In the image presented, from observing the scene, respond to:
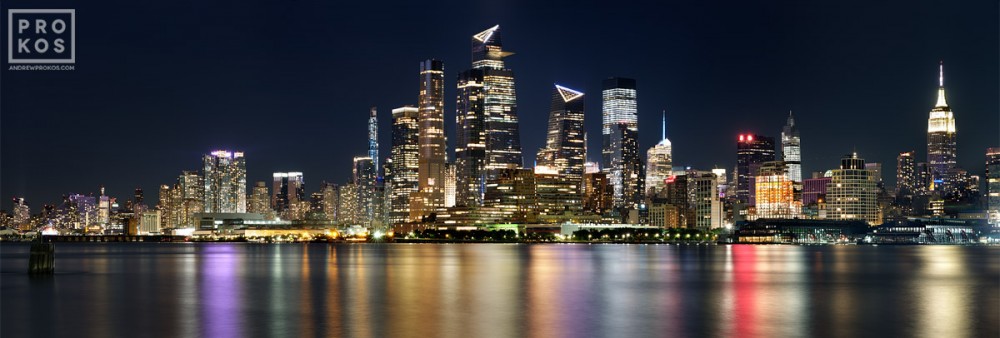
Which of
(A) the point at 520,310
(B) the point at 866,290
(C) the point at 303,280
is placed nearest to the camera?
(A) the point at 520,310

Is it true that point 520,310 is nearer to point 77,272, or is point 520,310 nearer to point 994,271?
point 77,272

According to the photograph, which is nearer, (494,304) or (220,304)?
(494,304)

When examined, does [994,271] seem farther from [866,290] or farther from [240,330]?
[240,330]

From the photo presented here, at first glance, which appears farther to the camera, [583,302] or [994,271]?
[994,271]

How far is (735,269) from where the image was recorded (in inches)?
3925

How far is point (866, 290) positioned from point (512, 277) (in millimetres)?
25961

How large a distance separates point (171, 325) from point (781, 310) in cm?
2945

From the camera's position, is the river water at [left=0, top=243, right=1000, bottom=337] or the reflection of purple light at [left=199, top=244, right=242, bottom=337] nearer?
the reflection of purple light at [left=199, top=244, right=242, bottom=337]

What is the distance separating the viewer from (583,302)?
2258 inches

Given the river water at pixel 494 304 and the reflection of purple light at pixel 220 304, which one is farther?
the river water at pixel 494 304

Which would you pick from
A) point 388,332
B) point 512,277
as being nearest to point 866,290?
point 512,277

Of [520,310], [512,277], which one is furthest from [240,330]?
[512,277]

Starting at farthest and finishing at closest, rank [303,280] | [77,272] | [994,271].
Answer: [994,271]
[77,272]
[303,280]

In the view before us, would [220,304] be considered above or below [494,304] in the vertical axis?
above
